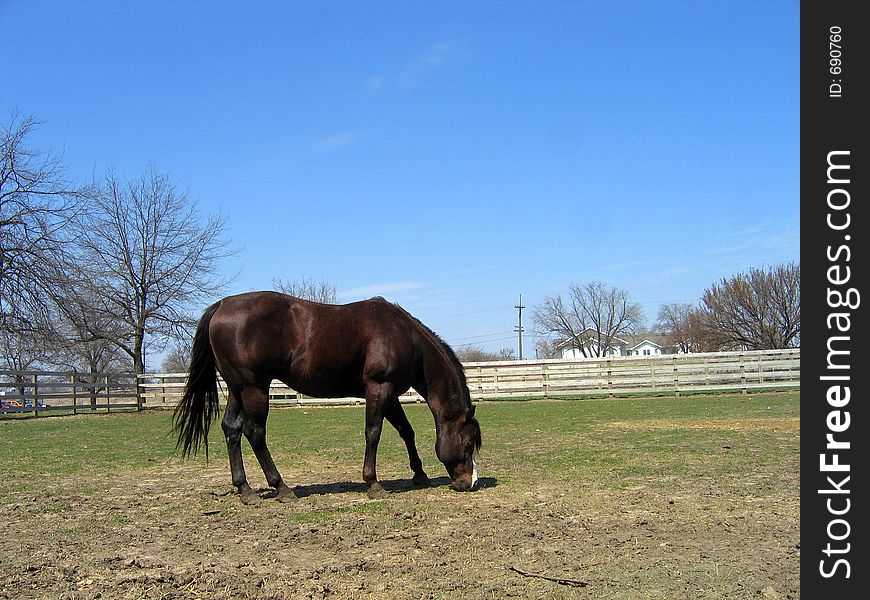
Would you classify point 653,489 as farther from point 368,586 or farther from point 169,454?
point 169,454

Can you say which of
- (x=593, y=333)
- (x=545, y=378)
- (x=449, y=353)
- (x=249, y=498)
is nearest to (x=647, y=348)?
(x=593, y=333)

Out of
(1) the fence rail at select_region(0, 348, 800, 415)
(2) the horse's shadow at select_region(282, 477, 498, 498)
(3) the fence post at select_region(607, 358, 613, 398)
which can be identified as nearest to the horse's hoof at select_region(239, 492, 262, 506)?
(2) the horse's shadow at select_region(282, 477, 498, 498)

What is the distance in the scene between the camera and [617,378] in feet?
87.0

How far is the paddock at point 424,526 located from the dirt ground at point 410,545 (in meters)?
0.02

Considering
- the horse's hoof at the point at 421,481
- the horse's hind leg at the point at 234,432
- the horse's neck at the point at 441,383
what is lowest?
the horse's hoof at the point at 421,481

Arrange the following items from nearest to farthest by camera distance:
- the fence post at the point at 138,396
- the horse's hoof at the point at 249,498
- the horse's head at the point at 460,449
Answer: the horse's hoof at the point at 249,498, the horse's head at the point at 460,449, the fence post at the point at 138,396

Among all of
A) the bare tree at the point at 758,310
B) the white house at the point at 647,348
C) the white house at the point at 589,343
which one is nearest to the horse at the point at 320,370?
the bare tree at the point at 758,310

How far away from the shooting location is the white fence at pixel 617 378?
83.6 ft

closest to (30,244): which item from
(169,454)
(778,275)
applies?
(169,454)

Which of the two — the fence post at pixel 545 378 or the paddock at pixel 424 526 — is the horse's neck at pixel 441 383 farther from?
the fence post at pixel 545 378

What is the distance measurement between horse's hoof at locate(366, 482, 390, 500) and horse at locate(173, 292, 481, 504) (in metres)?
0.01

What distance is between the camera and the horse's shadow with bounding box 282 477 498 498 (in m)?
7.40
